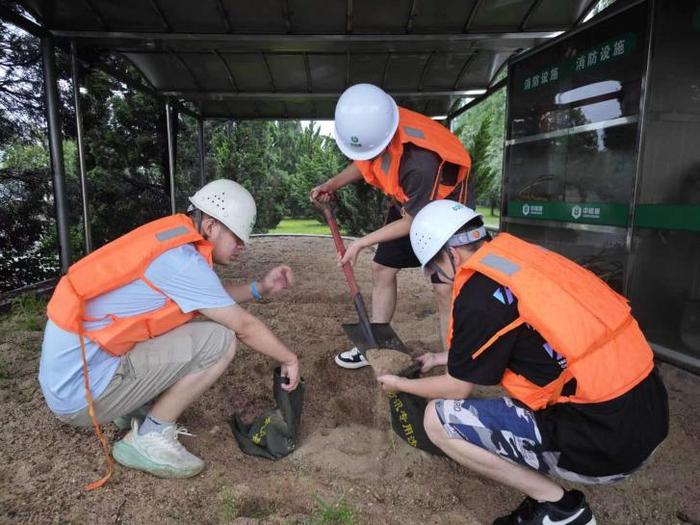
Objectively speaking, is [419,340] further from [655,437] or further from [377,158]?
[655,437]

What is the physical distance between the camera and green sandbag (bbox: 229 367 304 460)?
229 centimetres

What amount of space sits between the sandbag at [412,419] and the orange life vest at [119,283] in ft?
3.61

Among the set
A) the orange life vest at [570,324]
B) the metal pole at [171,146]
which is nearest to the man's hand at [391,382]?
the orange life vest at [570,324]

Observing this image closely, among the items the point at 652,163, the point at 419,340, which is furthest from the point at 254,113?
the point at 652,163

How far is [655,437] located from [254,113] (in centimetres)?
787

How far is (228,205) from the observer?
2.15 meters

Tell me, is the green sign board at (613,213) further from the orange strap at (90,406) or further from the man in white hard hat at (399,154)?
the orange strap at (90,406)

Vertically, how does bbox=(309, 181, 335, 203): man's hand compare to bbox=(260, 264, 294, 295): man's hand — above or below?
above

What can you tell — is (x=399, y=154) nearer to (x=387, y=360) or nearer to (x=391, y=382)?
(x=387, y=360)

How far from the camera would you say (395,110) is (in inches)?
105

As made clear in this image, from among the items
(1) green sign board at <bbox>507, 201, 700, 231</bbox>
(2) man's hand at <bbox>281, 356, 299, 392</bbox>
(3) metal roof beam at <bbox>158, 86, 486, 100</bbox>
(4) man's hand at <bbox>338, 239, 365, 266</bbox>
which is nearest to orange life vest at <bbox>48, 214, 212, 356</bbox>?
(2) man's hand at <bbox>281, 356, 299, 392</bbox>

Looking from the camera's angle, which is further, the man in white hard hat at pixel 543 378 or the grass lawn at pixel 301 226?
the grass lawn at pixel 301 226

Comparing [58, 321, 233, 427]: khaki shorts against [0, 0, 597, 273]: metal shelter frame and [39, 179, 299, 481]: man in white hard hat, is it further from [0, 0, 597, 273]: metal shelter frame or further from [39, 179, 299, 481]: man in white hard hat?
[0, 0, 597, 273]: metal shelter frame

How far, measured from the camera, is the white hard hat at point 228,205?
7.05ft
